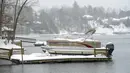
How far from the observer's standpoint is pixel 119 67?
35.5 metres

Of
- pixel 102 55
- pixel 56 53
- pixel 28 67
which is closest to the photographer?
pixel 28 67

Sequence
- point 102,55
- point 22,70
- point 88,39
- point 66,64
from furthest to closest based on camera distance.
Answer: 1. point 88,39
2. point 102,55
3. point 66,64
4. point 22,70

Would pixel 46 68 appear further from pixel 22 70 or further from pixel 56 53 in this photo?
pixel 56 53

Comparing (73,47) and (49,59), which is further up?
(73,47)

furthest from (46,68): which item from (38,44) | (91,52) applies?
(38,44)

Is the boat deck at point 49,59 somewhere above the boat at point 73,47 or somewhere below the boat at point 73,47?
below

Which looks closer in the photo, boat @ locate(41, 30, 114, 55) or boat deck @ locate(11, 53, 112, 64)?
boat deck @ locate(11, 53, 112, 64)

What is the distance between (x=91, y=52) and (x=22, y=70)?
1386 cm

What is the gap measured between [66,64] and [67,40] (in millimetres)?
9609

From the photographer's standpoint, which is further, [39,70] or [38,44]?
[38,44]

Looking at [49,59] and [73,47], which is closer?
[49,59]

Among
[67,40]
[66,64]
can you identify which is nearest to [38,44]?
[67,40]

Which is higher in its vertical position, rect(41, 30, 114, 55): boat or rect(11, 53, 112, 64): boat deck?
rect(41, 30, 114, 55): boat

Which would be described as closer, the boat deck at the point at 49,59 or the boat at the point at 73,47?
the boat deck at the point at 49,59
